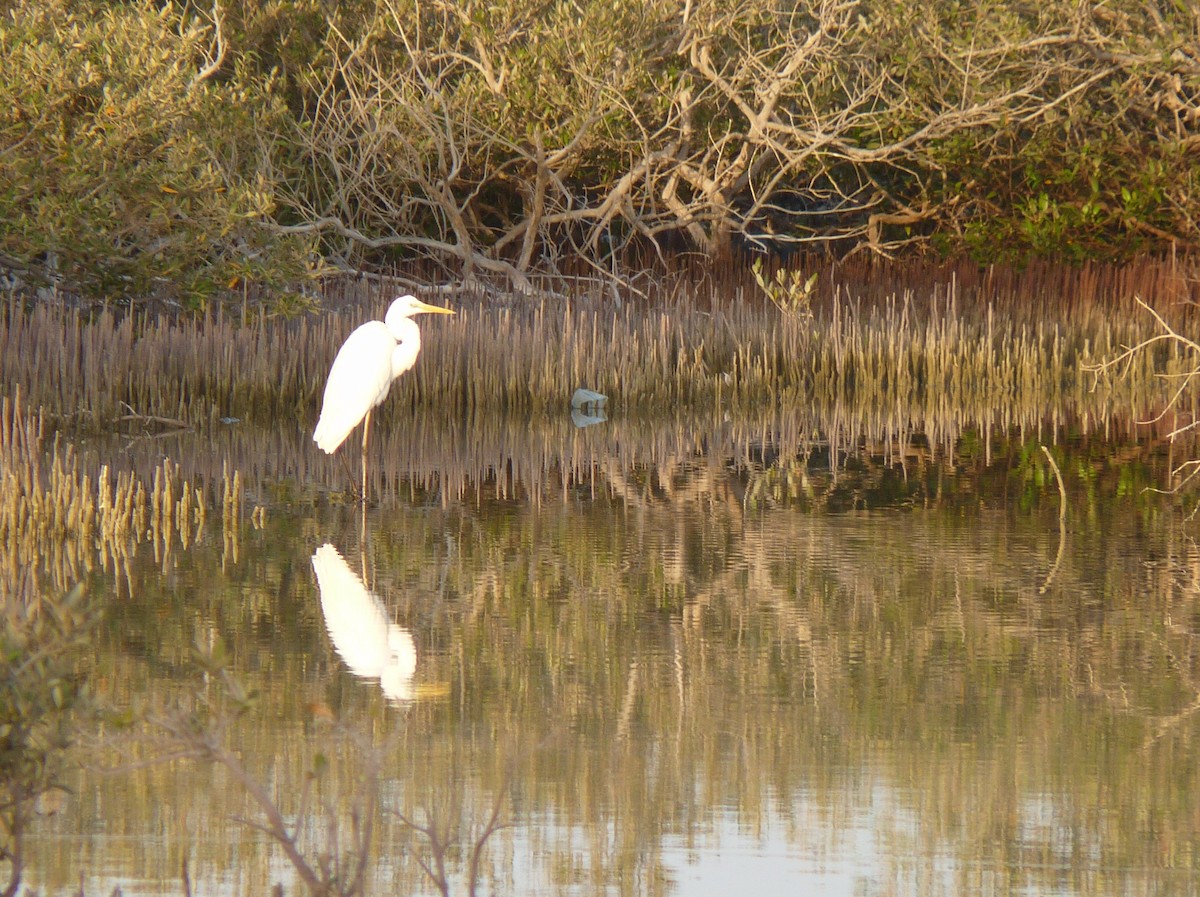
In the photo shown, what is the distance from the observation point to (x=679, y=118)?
1534 centimetres

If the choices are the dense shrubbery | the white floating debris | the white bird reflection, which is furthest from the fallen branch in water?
the white bird reflection

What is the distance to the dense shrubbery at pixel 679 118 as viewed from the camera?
47.9ft

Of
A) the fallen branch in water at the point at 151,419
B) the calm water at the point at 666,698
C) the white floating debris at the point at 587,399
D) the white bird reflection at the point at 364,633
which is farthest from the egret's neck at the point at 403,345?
the white bird reflection at the point at 364,633

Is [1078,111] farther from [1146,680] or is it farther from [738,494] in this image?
[1146,680]

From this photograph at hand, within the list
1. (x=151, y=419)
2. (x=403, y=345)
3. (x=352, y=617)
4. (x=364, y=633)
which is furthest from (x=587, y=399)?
(x=364, y=633)

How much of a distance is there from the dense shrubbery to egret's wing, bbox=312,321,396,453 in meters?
3.02

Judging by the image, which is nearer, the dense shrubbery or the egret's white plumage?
the egret's white plumage

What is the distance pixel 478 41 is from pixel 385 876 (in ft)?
39.5

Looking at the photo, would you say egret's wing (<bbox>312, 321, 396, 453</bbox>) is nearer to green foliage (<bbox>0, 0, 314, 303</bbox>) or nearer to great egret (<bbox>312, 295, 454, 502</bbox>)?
great egret (<bbox>312, 295, 454, 502</bbox>)

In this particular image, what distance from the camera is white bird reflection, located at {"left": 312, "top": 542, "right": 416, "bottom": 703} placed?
16.1ft

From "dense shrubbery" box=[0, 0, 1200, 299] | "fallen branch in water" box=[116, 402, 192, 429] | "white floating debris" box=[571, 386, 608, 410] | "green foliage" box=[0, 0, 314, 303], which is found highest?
"dense shrubbery" box=[0, 0, 1200, 299]

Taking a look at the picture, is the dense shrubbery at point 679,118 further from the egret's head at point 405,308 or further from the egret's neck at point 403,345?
the egret's neck at point 403,345

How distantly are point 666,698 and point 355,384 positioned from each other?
4798 millimetres

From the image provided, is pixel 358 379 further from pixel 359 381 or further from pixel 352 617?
pixel 352 617
